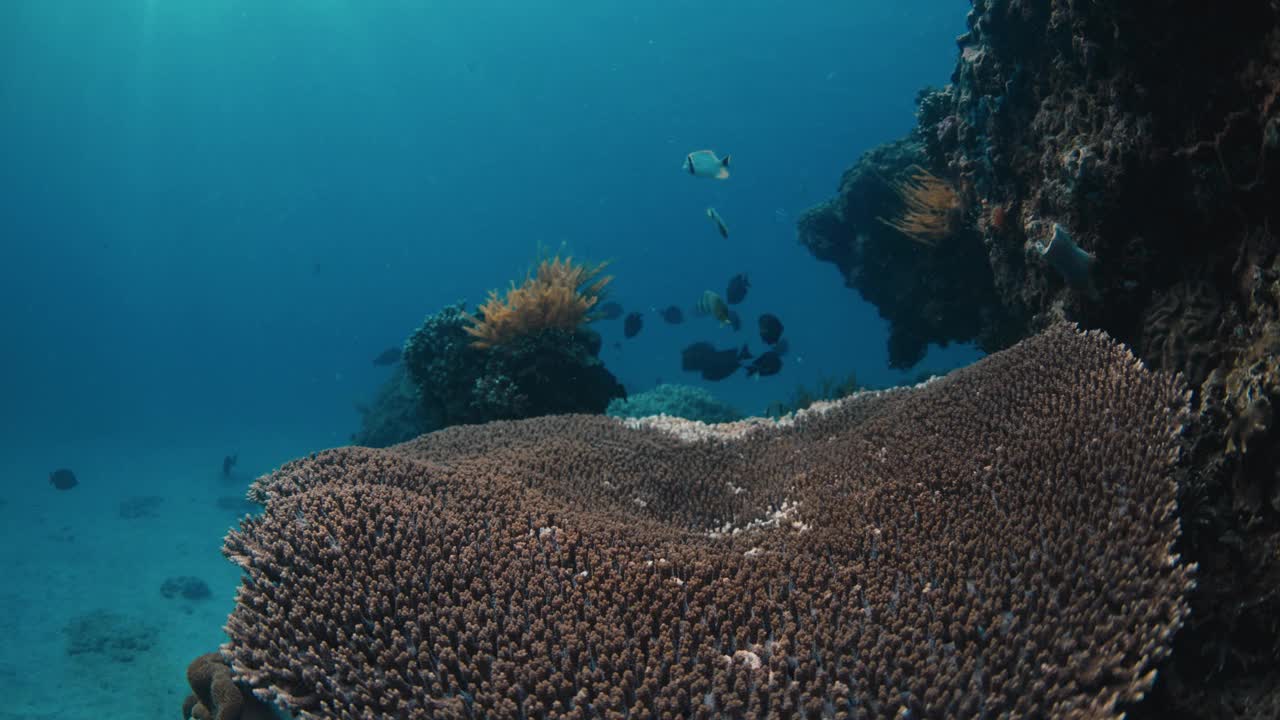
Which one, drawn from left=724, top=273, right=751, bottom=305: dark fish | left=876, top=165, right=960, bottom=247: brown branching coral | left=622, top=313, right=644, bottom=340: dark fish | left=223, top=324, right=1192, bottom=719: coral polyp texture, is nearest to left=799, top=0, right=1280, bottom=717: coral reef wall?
left=223, top=324, right=1192, bottom=719: coral polyp texture

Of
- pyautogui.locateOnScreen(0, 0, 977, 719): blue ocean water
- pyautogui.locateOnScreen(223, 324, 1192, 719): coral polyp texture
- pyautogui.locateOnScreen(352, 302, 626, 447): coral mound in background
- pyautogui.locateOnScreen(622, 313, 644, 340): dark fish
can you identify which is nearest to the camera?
pyautogui.locateOnScreen(223, 324, 1192, 719): coral polyp texture

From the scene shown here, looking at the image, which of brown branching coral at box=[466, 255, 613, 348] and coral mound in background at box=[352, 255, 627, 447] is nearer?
coral mound in background at box=[352, 255, 627, 447]

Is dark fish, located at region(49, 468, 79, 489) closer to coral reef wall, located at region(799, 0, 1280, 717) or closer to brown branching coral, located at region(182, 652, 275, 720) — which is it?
brown branching coral, located at region(182, 652, 275, 720)

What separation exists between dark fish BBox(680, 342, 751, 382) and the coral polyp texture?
22.5ft

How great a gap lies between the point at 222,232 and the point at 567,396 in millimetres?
133881

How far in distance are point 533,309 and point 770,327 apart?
4167mm

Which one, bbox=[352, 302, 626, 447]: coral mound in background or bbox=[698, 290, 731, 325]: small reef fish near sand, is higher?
bbox=[698, 290, 731, 325]: small reef fish near sand

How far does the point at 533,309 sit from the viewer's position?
29.7ft

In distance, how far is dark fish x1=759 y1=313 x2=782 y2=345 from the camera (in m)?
10.8

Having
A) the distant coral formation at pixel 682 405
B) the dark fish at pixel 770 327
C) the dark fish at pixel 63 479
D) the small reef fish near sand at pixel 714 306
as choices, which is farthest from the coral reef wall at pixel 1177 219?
the dark fish at pixel 63 479

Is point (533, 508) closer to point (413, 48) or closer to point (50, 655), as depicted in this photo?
point (50, 655)

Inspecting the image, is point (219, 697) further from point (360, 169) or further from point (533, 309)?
point (360, 169)

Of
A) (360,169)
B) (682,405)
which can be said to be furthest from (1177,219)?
(360,169)

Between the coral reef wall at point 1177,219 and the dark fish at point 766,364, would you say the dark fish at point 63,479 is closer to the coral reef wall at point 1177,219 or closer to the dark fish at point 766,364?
the dark fish at point 766,364
